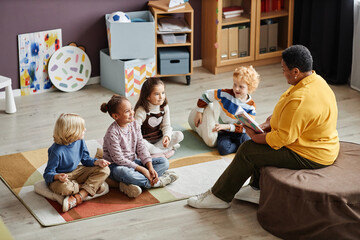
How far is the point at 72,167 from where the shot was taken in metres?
3.02

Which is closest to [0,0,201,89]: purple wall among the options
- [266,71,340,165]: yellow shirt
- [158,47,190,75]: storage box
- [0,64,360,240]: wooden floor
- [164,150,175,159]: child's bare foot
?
[0,64,360,240]: wooden floor

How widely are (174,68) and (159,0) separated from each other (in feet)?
1.85

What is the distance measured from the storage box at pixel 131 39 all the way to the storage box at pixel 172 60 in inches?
8.4

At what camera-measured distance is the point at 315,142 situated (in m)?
2.76

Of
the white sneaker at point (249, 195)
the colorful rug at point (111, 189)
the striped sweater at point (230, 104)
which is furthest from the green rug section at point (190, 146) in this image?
the white sneaker at point (249, 195)

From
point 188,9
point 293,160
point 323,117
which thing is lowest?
point 293,160

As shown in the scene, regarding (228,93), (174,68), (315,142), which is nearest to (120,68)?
(174,68)

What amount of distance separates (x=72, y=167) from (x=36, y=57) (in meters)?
1.72

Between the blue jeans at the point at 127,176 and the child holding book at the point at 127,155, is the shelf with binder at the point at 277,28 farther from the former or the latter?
the blue jeans at the point at 127,176

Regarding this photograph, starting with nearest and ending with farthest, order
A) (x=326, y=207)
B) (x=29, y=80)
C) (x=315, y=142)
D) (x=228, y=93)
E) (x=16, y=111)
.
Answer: (x=326, y=207) < (x=315, y=142) < (x=228, y=93) < (x=16, y=111) < (x=29, y=80)

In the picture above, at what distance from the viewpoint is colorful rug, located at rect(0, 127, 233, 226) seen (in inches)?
117

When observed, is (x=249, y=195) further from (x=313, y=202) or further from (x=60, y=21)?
(x=60, y=21)

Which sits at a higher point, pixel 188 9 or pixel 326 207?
pixel 188 9

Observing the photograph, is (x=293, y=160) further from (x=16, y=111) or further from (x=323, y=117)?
(x=16, y=111)
